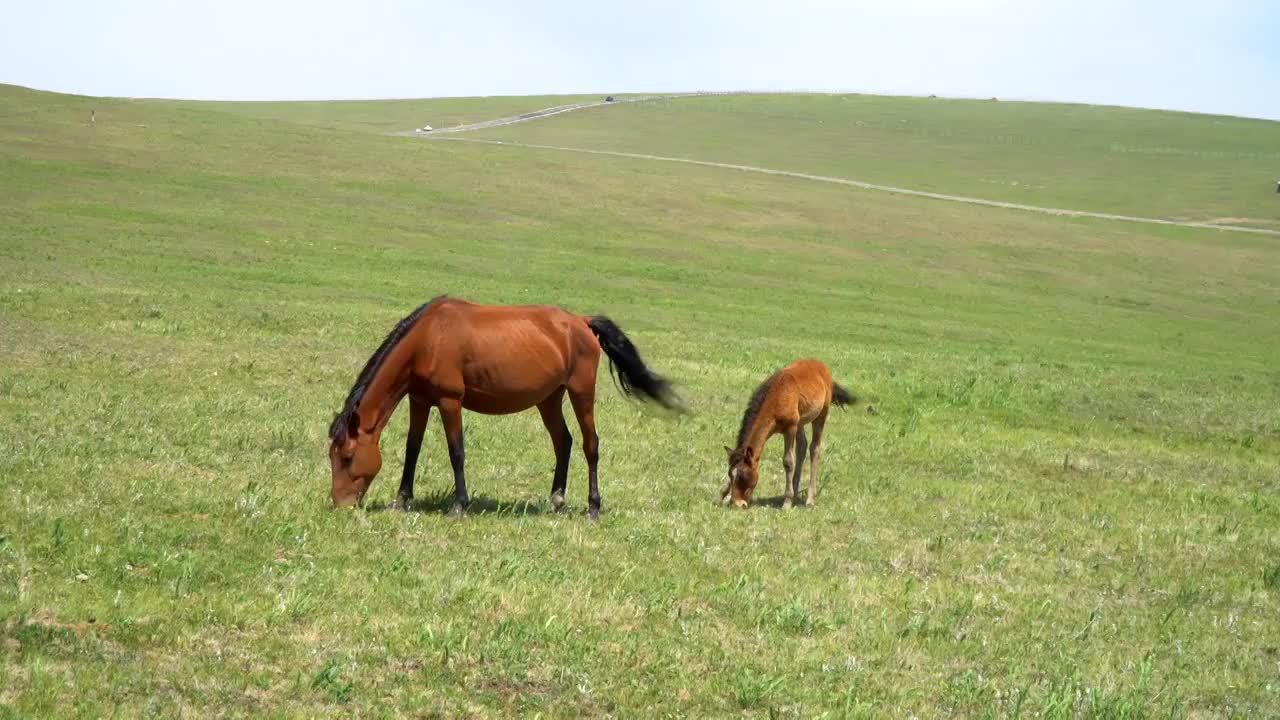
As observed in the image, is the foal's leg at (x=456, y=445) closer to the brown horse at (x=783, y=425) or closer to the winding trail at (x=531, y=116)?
the brown horse at (x=783, y=425)

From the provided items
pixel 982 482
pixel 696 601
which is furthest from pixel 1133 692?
pixel 982 482

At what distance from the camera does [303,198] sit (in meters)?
54.3

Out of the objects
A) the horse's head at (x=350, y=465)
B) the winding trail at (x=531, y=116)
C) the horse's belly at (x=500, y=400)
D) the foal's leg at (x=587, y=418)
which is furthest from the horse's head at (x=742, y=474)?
the winding trail at (x=531, y=116)

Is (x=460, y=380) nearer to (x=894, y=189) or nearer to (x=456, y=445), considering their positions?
(x=456, y=445)

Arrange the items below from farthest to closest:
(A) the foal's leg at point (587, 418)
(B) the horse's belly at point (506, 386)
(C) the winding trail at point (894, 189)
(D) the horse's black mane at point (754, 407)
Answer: (C) the winding trail at point (894, 189), (D) the horse's black mane at point (754, 407), (A) the foal's leg at point (587, 418), (B) the horse's belly at point (506, 386)

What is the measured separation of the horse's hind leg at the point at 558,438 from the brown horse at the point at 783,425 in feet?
6.86

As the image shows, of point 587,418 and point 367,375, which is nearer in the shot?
point 367,375

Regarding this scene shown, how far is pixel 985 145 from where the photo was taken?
137 metres

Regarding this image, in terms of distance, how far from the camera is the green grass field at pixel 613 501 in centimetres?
758

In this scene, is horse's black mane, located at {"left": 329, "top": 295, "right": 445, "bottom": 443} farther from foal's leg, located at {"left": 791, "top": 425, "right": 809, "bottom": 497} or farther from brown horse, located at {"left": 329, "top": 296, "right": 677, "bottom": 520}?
foal's leg, located at {"left": 791, "top": 425, "right": 809, "bottom": 497}

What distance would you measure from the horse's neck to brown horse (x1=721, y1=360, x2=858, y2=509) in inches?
161

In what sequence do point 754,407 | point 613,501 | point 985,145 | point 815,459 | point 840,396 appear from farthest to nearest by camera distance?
point 985,145 → point 840,396 → point 815,459 → point 754,407 → point 613,501

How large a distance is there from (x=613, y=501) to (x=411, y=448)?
2635 millimetres

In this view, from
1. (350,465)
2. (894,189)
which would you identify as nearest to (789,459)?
(350,465)
